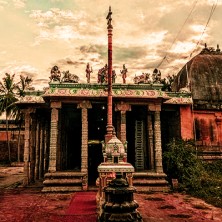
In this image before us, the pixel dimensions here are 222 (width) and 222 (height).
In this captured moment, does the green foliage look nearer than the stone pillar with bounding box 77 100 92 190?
Yes

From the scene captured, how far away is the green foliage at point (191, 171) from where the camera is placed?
13.5m

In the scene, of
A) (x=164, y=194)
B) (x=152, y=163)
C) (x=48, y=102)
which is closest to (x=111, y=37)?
(x=48, y=102)

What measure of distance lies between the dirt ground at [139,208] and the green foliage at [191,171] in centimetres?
105

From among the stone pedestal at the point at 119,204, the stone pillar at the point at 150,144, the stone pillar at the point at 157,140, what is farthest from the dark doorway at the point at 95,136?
the stone pedestal at the point at 119,204

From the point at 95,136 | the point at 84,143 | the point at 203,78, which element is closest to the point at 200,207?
the point at 84,143

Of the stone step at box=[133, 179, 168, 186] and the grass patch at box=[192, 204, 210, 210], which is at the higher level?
the stone step at box=[133, 179, 168, 186]

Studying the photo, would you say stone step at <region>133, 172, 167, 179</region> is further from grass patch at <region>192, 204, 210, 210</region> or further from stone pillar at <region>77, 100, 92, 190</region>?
grass patch at <region>192, 204, 210, 210</region>

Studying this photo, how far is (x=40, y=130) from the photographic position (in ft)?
60.7

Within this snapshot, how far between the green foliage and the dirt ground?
105cm

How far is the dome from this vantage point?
23125 mm

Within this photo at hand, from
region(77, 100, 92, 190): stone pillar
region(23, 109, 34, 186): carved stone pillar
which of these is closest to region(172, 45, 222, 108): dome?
region(77, 100, 92, 190): stone pillar

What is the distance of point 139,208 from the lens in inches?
412

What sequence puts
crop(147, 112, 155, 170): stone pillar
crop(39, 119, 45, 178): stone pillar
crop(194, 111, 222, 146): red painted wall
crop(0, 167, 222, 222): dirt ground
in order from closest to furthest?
crop(0, 167, 222, 222): dirt ground < crop(147, 112, 155, 170): stone pillar < crop(39, 119, 45, 178): stone pillar < crop(194, 111, 222, 146): red painted wall

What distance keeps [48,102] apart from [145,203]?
828 cm
